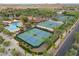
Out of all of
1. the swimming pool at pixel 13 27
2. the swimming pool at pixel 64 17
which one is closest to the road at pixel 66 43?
the swimming pool at pixel 64 17

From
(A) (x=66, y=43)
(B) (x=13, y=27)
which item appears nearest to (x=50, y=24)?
(A) (x=66, y=43)

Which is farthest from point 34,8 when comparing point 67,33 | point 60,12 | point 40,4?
point 67,33

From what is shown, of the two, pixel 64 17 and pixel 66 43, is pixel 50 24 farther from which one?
pixel 66 43

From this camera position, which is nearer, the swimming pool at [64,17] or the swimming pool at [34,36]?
the swimming pool at [34,36]

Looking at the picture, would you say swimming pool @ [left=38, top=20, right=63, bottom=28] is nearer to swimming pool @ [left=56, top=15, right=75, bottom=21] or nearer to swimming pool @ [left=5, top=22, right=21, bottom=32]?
swimming pool @ [left=56, top=15, right=75, bottom=21]

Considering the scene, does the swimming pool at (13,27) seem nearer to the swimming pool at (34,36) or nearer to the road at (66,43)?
the swimming pool at (34,36)

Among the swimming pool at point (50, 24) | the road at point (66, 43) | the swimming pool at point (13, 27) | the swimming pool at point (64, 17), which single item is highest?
the swimming pool at point (64, 17)

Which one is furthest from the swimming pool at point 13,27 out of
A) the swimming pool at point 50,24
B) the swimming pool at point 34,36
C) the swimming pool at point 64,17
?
the swimming pool at point 64,17

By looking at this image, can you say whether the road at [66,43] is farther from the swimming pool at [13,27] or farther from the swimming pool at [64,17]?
the swimming pool at [13,27]

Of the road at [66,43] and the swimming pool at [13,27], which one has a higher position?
the swimming pool at [13,27]

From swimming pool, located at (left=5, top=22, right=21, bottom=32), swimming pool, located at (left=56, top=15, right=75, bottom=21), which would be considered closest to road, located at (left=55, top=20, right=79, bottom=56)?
swimming pool, located at (left=56, top=15, right=75, bottom=21)
